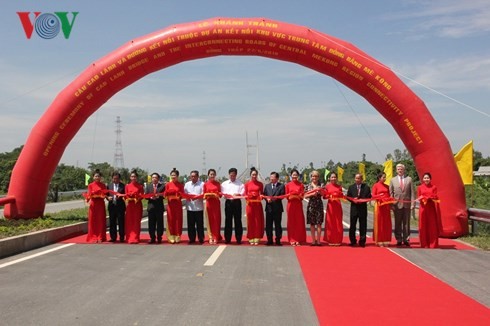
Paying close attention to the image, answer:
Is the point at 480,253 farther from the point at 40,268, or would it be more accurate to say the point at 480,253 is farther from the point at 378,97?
the point at 40,268

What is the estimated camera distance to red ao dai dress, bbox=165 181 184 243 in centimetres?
1145

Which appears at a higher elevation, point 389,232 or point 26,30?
point 26,30

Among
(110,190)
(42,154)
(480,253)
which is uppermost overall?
(42,154)

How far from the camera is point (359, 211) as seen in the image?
11086 millimetres

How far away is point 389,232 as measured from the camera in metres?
11.0

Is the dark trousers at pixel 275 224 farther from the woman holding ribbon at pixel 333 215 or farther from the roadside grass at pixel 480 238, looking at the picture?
the roadside grass at pixel 480 238

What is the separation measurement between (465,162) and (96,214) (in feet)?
30.2

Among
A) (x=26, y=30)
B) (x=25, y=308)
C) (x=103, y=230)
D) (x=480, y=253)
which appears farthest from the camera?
(x=26, y=30)

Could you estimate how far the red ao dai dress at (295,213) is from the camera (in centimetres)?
1112

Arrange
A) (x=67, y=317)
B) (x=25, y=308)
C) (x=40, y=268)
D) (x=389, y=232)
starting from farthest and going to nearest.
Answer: (x=389, y=232) < (x=40, y=268) < (x=25, y=308) < (x=67, y=317)

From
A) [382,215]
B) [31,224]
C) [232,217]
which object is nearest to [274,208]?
[232,217]

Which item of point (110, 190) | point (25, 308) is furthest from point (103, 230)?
point (25, 308)

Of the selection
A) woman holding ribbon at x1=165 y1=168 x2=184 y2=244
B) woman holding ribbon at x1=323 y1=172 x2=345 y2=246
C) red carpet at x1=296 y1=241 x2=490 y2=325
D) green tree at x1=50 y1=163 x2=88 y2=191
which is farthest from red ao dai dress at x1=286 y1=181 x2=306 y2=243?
green tree at x1=50 y1=163 x2=88 y2=191

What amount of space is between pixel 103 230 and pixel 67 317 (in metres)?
6.49
